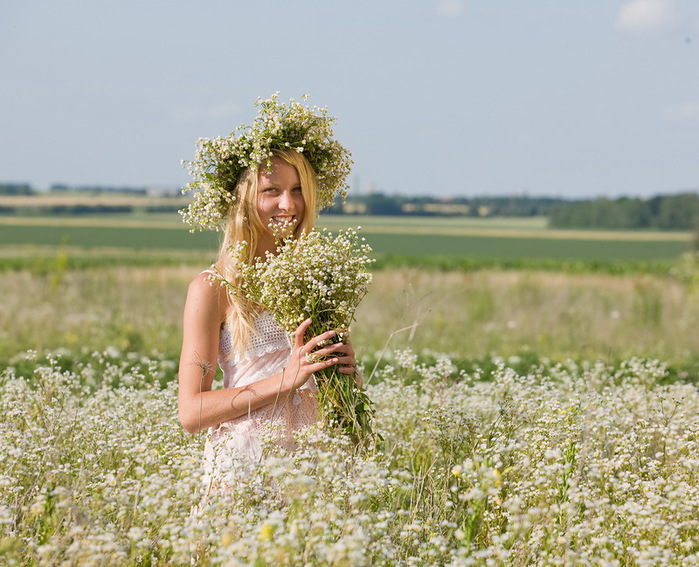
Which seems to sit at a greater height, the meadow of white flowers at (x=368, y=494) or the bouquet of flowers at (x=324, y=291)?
the bouquet of flowers at (x=324, y=291)

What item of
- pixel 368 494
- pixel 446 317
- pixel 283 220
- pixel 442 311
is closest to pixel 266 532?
pixel 368 494

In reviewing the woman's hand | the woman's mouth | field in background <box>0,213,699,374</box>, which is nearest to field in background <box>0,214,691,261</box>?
field in background <box>0,213,699,374</box>

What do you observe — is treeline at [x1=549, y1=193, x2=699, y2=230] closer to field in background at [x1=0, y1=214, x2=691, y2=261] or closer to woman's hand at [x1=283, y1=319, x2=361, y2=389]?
field in background at [x1=0, y1=214, x2=691, y2=261]

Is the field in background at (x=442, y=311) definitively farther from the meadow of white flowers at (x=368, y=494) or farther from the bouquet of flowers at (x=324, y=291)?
the meadow of white flowers at (x=368, y=494)

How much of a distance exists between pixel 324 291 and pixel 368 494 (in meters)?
0.96

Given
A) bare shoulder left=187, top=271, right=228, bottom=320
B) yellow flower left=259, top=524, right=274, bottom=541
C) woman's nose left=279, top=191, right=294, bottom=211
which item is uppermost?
woman's nose left=279, top=191, right=294, bottom=211

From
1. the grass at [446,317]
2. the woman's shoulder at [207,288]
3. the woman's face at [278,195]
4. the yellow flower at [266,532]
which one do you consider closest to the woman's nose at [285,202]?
the woman's face at [278,195]

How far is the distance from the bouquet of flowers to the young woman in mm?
91

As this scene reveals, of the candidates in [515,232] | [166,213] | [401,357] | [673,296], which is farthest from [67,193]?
[401,357]

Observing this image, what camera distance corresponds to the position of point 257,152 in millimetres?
4441

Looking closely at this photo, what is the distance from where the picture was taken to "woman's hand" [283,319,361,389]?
4.09 meters

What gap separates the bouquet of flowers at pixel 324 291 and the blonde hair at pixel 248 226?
0.15 m

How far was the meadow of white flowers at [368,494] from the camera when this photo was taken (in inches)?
129

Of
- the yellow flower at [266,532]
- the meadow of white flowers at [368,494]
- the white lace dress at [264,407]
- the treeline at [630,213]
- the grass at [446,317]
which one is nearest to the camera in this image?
the yellow flower at [266,532]
